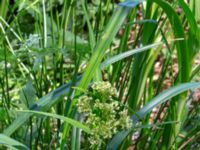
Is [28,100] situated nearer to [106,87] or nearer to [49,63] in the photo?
[106,87]

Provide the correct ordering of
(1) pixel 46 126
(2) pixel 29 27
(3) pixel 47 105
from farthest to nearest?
(2) pixel 29 27 < (1) pixel 46 126 < (3) pixel 47 105

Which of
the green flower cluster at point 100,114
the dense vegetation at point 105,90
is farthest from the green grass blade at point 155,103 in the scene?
the green flower cluster at point 100,114

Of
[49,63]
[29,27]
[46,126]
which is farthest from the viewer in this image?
[29,27]

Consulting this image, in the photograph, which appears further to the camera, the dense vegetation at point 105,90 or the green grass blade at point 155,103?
the green grass blade at point 155,103

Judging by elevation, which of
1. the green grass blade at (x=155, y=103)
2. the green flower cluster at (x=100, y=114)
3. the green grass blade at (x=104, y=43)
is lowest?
the green grass blade at (x=155, y=103)

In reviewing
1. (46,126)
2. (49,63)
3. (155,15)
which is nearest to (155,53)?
(155,15)

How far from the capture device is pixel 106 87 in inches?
30.1

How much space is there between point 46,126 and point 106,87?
0.51m

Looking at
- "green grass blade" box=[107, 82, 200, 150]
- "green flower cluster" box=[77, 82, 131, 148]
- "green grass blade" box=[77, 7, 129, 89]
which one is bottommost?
"green grass blade" box=[107, 82, 200, 150]

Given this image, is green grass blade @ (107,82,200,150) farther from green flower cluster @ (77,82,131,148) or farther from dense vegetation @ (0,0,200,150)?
green flower cluster @ (77,82,131,148)

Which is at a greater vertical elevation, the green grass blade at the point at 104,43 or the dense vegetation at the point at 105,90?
the green grass blade at the point at 104,43

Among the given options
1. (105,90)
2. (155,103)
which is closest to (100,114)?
(105,90)

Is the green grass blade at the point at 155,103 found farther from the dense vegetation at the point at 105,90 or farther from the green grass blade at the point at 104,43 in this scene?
the green grass blade at the point at 104,43


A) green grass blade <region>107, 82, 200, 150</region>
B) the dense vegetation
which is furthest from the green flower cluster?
green grass blade <region>107, 82, 200, 150</region>
